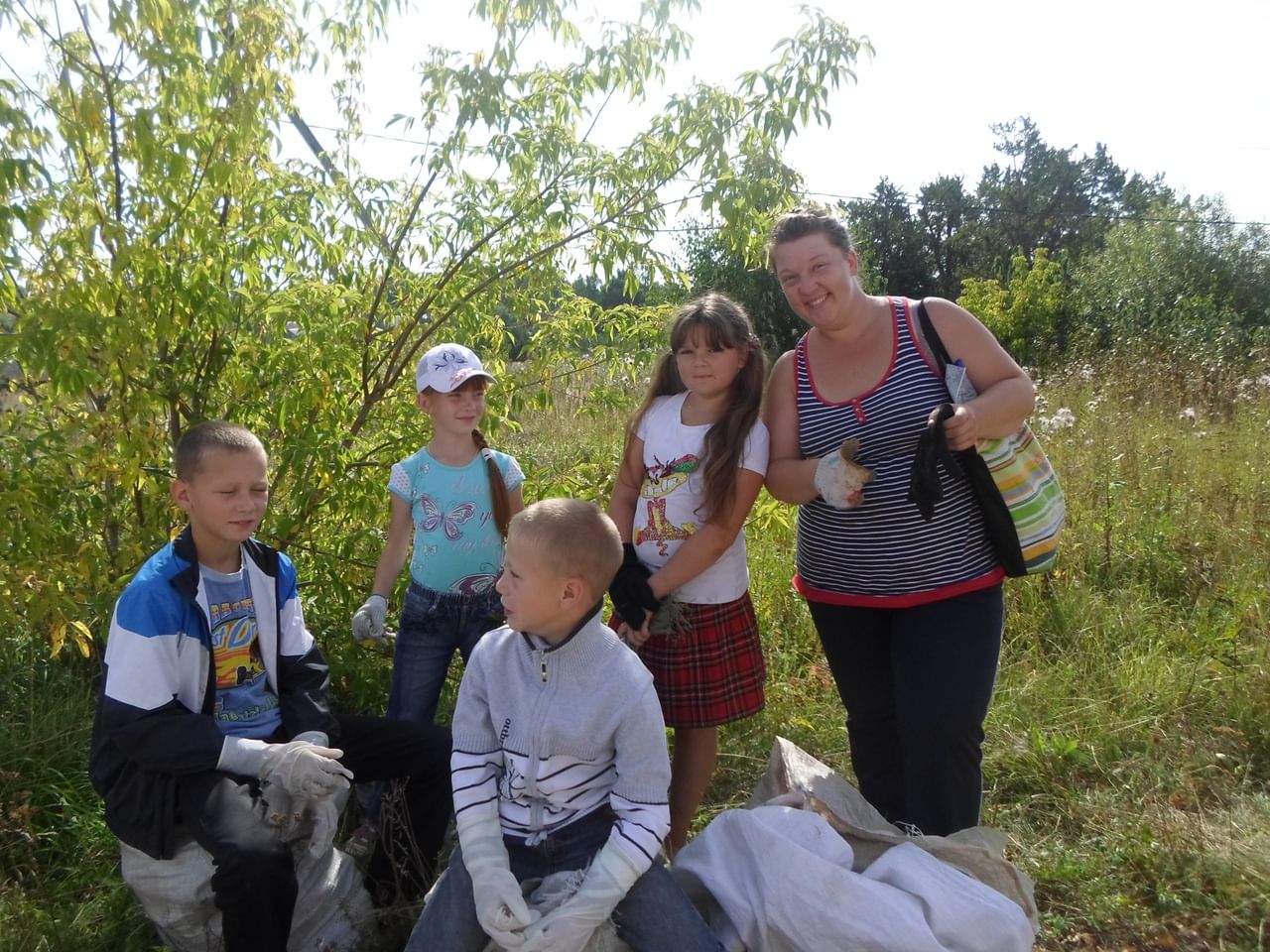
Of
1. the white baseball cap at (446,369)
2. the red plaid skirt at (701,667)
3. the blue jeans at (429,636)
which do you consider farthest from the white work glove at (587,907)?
the white baseball cap at (446,369)

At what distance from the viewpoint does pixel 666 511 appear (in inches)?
106

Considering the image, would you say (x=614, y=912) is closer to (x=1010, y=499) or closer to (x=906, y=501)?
(x=906, y=501)

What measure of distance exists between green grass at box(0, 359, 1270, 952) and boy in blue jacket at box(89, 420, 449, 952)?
1.97 feet

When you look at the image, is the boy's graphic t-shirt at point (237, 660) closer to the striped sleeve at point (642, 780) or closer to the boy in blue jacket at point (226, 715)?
the boy in blue jacket at point (226, 715)

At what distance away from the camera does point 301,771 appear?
2254mm

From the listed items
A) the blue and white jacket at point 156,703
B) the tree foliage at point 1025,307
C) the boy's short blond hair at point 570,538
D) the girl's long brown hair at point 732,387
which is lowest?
the blue and white jacket at point 156,703

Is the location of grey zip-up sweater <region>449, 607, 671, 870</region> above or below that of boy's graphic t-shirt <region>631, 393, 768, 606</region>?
below

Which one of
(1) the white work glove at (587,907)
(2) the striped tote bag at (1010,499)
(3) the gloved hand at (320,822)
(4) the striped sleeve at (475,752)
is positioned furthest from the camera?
(2) the striped tote bag at (1010,499)

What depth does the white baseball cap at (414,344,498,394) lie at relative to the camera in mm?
3055

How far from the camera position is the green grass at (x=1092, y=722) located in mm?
2709

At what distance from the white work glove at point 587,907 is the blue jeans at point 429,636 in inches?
47.1

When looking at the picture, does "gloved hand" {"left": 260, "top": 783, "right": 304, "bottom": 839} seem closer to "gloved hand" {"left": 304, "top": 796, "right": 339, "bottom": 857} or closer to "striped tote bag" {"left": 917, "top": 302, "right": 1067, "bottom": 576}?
"gloved hand" {"left": 304, "top": 796, "right": 339, "bottom": 857}

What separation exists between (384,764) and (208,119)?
81.0 inches

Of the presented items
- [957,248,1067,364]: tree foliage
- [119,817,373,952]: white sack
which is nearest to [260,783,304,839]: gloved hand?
[119,817,373,952]: white sack
